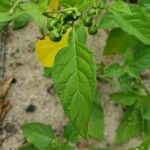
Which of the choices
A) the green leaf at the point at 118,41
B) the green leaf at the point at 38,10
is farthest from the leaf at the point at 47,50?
the green leaf at the point at 118,41

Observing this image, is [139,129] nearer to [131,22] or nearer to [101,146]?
[101,146]

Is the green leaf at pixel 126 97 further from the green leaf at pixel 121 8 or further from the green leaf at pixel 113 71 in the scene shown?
the green leaf at pixel 121 8

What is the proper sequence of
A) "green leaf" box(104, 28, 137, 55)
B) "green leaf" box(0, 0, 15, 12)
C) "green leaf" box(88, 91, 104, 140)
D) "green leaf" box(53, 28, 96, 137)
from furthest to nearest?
"green leaf" box(104, 28, 137, 55), "green leaf" box(88, 91, 104, 140), "green leaf" box(0, 0, 15, 12), "green leaf" box(53, 28, 96, 137)

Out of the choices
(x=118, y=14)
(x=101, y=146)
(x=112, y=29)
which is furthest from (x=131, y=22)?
(x=101, y=146)

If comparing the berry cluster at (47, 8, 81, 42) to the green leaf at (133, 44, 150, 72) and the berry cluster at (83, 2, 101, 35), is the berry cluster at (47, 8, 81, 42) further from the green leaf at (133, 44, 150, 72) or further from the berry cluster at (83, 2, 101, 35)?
the green leaf at (133, 44, 150, 72)

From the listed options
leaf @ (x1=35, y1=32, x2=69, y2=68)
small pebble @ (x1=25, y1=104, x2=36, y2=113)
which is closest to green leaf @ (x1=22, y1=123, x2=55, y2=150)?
small pebble @ (x1=25, y1=104, x2=36, y2=113)

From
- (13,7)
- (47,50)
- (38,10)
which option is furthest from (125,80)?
(13,7)
